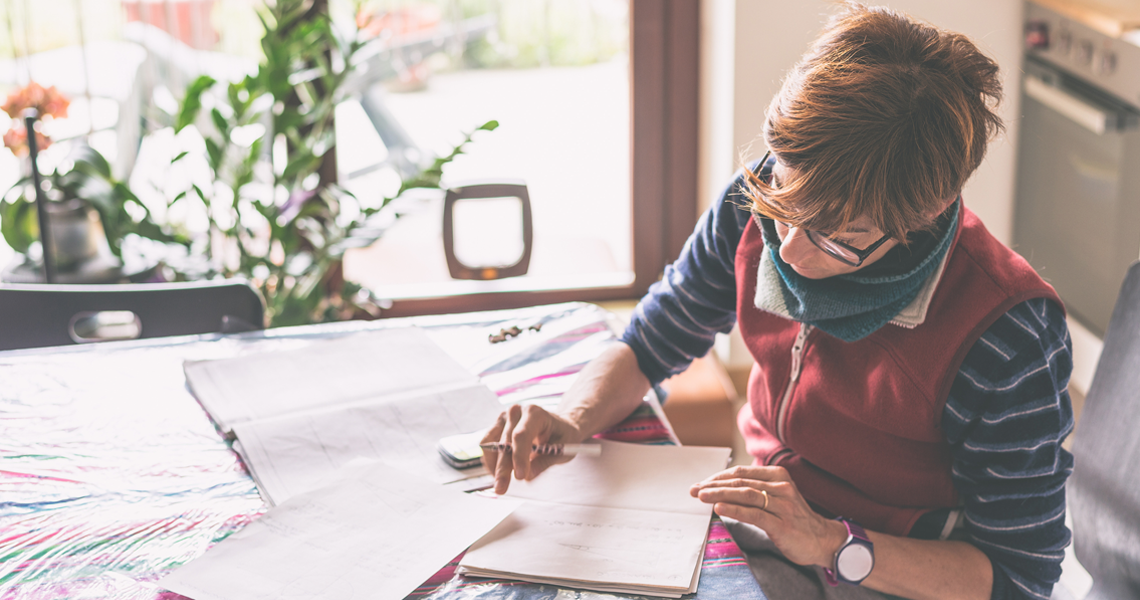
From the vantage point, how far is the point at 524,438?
97 cm

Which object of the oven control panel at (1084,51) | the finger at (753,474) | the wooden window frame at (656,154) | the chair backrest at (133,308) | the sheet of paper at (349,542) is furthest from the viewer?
the wooden window frame at (656,154)

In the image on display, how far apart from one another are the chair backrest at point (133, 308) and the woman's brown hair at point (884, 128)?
86 cm

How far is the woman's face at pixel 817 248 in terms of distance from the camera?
86cm

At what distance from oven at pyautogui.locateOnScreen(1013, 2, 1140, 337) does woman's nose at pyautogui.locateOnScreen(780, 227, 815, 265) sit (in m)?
1.10

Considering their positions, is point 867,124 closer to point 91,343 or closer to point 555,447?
point 555,447

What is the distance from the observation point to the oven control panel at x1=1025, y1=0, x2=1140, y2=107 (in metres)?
1.75

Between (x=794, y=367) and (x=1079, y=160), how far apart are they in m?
1.28

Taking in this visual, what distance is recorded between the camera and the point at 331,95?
1.98 metres

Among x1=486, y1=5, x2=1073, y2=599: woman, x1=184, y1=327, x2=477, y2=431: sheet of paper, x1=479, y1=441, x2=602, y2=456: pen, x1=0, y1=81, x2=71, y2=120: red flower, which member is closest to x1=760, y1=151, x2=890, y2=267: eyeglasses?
x1=486, y1=5, x2=1073, y2=599: woman

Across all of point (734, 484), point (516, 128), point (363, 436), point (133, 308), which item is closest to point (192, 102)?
point (133, 308)

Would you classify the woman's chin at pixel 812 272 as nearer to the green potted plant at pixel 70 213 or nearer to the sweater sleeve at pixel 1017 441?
the sweater sleeve at pixel 1017 441

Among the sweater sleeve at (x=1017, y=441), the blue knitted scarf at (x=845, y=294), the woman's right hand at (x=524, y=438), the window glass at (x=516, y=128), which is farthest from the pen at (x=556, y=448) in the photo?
the window glass at (x=516, y=128)

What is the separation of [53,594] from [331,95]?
1370 millimetres

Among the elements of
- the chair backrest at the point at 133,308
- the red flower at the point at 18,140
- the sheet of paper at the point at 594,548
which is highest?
the red flower at the point at 18,140
